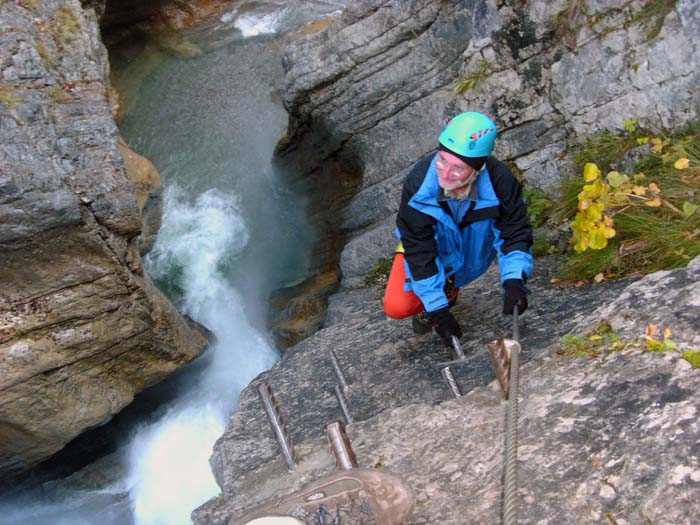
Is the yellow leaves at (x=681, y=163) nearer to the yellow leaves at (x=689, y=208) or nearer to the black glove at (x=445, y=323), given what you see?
the yellow leaves at (x=689, y=208)

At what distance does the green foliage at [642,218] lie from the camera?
3.94m

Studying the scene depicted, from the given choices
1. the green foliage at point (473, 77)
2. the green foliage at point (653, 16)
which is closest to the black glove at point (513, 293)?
the green foliage at point (653, 16)

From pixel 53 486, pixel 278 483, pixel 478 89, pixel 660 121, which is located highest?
pixel 478 89

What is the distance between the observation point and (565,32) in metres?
5.37

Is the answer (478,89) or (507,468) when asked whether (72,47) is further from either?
(507,468)

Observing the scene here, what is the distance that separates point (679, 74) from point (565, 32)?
44.4 inches

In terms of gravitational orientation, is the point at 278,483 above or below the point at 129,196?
below

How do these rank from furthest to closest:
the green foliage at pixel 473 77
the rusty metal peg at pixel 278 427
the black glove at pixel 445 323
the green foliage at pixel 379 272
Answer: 1. the green foliage at pixel 379 272
2. the green foliage at pixel 473 77
3. the black glove at pixel 445 323
4. the rusty metal peg at pixel 278 427

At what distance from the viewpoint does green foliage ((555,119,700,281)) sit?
12.9 feet

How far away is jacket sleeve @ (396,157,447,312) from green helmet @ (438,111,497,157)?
361 mm

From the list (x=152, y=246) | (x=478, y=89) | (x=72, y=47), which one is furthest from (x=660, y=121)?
(x=152, y=246)

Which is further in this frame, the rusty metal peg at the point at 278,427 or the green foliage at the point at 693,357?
the rusty metal peg at the point at 278,427

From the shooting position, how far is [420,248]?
379 cm

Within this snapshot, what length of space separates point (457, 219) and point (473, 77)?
9.02ft
